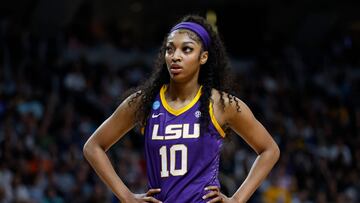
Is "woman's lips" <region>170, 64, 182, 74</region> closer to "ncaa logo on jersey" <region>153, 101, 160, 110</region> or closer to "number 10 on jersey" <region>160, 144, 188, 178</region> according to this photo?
"ncaa logo on jersey" <region>153, 101, 160, 110</region>

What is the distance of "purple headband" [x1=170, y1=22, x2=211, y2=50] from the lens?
4977 millimetres

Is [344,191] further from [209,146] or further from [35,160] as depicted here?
[209,146]

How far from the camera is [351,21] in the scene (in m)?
20.6

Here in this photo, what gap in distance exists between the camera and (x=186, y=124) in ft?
15.9

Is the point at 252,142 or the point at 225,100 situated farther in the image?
the point at 252,142

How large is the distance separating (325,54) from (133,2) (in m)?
4.59

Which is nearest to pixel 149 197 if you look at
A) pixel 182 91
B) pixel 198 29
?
pixel 182 91

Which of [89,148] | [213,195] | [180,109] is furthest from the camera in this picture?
[89,148]

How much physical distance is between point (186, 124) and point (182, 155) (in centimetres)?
19

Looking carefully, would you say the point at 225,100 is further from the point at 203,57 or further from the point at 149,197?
the point at 149,197

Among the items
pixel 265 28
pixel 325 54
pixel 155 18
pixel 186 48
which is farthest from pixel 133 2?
pixel 186 48

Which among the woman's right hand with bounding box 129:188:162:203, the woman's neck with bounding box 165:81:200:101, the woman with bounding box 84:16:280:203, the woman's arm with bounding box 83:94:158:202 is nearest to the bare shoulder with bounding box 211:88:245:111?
the woman with bounding box 84:16:280:203

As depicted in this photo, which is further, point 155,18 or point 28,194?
point 155,18

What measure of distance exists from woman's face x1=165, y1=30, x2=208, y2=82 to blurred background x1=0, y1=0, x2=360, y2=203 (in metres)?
4.17
